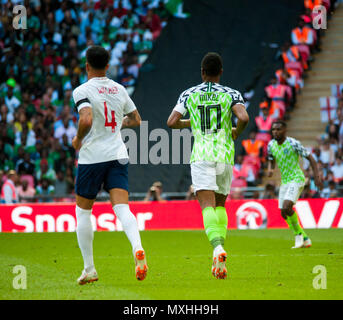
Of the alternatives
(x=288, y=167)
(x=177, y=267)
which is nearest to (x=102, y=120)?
(x=177, y=267)

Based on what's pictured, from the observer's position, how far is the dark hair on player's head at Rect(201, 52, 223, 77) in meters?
8.85

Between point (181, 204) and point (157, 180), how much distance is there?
2.59m

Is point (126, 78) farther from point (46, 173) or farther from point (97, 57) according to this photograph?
point (97, 57)

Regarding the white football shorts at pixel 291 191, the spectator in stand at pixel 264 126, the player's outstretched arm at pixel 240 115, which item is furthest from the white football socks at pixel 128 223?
the spectator in stand at pixel 264 126

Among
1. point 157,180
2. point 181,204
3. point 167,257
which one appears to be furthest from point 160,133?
point 167,257

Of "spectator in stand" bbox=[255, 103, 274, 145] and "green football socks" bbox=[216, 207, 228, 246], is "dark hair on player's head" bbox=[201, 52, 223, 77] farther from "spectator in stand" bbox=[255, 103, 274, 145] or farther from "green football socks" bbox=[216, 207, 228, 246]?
"spectator in stand" bbox=[255, 103, 274, 145]

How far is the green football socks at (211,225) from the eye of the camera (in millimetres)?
8539

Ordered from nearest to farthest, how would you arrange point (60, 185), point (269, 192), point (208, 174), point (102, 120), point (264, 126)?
point (102, 120)
point (208, 174)
point (269, 192)
point (60, 185)
point (264, 126)

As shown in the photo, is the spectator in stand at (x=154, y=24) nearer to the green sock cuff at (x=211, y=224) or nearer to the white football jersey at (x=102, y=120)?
the green sock cuff at (x=211, y=224)

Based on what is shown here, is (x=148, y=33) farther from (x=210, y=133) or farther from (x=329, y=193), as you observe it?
(x=210, y=133)

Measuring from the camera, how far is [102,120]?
26.9 ft

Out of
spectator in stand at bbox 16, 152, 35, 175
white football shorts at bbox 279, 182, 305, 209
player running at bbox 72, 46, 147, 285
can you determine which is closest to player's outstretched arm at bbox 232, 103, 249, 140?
player running at bbox 72, 46, 147, 285

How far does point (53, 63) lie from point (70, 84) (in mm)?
1040

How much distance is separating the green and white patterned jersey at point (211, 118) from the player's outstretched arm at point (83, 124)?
4.16ft
